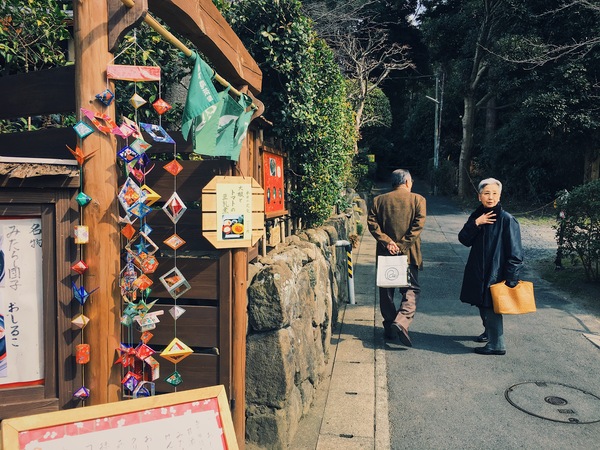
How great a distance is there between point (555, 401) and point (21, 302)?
466 cm

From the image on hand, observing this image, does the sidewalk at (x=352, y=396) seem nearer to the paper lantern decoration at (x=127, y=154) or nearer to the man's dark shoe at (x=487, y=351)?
the man's dark shoe at (x=487, y=351)

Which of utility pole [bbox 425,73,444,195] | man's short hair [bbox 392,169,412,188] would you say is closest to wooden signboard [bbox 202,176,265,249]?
man's short hair [bbox 392,169,412,188]

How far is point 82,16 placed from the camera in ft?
6.98

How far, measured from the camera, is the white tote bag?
240 inches

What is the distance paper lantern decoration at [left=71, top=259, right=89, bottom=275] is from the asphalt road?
3.02 meters

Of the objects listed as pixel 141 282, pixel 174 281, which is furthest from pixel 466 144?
pixel 141 282

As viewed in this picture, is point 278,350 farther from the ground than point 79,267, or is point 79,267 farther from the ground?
point 79,267

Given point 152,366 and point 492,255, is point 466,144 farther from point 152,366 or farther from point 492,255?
point 152,366

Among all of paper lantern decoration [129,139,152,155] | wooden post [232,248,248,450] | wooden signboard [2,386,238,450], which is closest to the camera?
wooden signboard [2,386,238,450]

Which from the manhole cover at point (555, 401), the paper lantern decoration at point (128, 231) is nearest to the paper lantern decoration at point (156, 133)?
the paper lantern decoration at point (128, 231)

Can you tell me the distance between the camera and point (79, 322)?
221cm

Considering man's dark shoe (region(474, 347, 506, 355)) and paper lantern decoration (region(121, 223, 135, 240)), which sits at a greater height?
paper lantern decoration (region(121, 223, 135, 240))

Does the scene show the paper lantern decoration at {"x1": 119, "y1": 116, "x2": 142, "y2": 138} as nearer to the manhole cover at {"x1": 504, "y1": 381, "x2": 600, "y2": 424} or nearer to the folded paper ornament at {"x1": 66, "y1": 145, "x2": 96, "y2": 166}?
the folded paper ornament at {"x1": 66, "y1": 145, "x2": 96, "y2": 166}

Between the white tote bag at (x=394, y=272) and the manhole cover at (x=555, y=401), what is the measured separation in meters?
1.63
